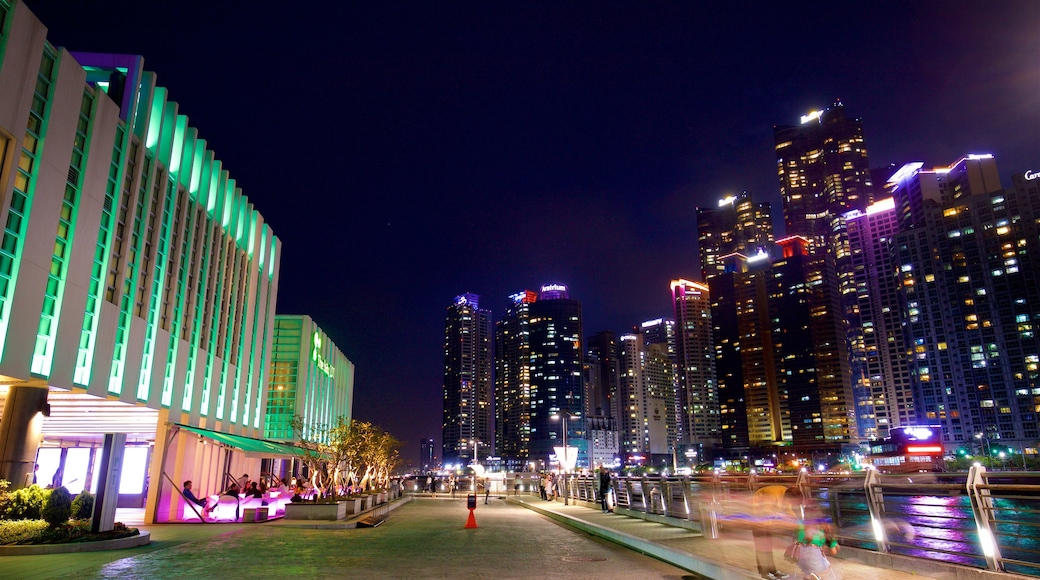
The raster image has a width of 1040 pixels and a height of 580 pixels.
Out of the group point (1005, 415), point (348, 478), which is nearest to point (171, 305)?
point (348, 478)

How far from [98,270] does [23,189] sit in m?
4.57

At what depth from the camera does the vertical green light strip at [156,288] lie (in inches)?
1045

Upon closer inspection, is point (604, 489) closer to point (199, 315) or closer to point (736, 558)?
point (736, 558)

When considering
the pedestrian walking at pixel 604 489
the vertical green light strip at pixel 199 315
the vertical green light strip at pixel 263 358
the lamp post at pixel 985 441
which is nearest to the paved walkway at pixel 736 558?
the pedestrian walking at pixel 604 489

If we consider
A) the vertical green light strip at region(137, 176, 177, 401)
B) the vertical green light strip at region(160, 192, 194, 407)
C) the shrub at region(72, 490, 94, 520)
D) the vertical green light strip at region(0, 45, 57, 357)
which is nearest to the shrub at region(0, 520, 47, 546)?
the shrub at region(72, 490, 94, 520)

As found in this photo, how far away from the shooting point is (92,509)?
16.2m

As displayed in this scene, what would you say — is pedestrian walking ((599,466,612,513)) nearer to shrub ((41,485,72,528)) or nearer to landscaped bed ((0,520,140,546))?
landscaped bed ((0,520,140,546))

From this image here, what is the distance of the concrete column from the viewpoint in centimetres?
2008

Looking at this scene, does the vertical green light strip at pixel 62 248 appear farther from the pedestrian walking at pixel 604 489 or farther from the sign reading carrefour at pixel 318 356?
the sign reading carrefour at pixel 318 356

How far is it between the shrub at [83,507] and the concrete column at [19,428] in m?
5.62

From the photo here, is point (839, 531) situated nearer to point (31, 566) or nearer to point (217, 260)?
point (31, 566)

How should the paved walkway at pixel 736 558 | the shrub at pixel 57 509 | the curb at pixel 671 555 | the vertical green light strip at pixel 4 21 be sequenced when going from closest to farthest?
1. the paved walkway at pixel 736 558
2. the curb at pixel 671 555
3. the shrub at pixel 57 509
4. the vertical green light strip at pixel 4 21

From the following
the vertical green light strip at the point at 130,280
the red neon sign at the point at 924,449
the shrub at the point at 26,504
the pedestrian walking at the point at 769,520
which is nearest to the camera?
the pedestrian walking at the point at 769,520

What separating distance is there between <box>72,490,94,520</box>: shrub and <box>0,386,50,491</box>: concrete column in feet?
18.4
